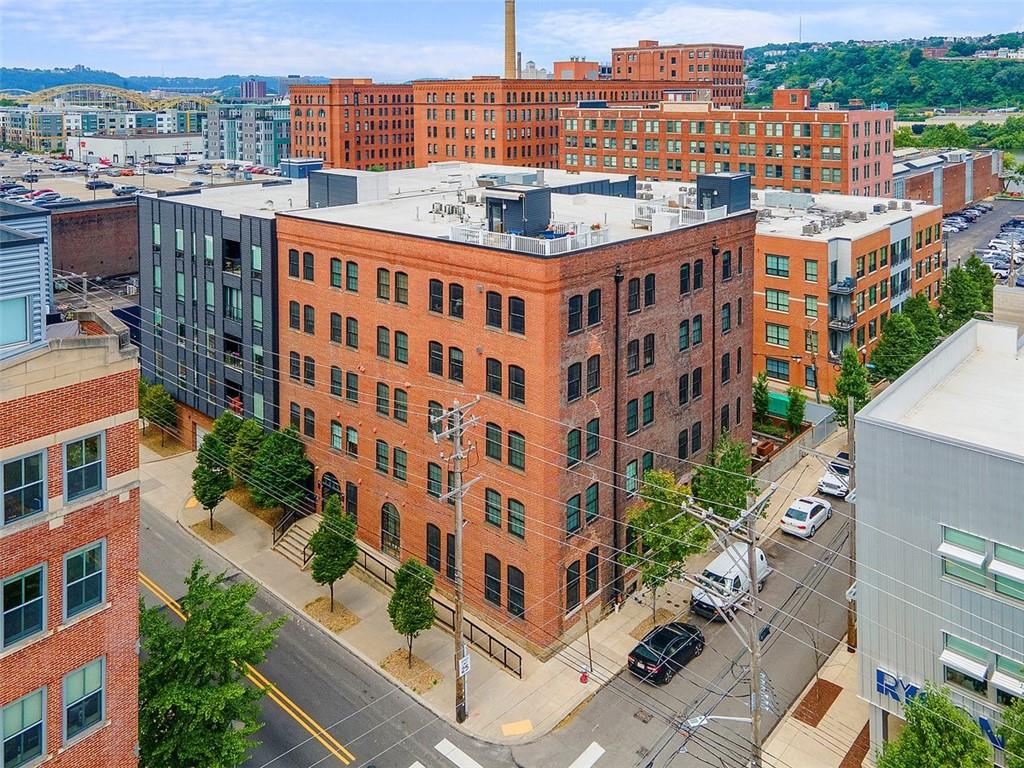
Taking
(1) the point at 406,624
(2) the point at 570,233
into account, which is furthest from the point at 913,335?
(1) the point at 406,624

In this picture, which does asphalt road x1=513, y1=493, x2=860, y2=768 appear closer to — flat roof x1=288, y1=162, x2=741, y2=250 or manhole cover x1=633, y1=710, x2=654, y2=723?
manhole cover x1=633, y1=710, x2=654, y2=723

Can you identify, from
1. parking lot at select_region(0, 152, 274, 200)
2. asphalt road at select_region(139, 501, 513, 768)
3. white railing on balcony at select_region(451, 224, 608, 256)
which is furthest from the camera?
parking lot at select_region(0, 152, 274, 200)

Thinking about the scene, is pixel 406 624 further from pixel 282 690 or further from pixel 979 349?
pixel 979 349

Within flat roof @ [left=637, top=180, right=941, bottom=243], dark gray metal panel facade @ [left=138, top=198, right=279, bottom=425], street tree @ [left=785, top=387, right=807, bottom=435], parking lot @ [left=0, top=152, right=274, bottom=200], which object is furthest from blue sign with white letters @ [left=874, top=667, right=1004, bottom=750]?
parking lot @ [left=0, top=152, right=274, bottom=200]

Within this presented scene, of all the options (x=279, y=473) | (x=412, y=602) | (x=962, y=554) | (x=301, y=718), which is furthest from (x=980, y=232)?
(x=301, y=718)

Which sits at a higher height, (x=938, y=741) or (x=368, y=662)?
(x=938, y=741)

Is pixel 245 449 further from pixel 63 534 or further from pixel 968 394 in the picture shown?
pixel 968 394
